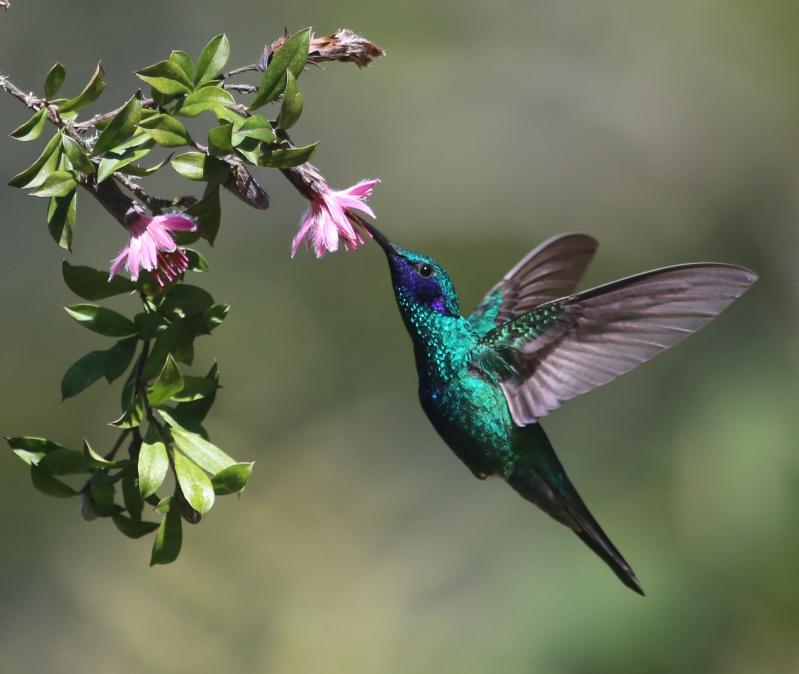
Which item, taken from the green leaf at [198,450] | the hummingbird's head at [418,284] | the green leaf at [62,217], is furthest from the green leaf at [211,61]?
the hummingbird's head at [418,284]

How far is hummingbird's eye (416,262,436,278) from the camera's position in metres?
1.91

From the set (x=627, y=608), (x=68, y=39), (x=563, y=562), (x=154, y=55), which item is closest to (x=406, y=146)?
(x=154, y=55)

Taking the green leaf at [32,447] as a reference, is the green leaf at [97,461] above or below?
above

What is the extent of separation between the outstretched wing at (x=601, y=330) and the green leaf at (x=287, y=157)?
71 cm

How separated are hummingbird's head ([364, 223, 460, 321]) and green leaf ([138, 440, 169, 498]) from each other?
726mm

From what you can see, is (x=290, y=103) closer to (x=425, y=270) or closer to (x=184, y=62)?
(x=184, y=62)

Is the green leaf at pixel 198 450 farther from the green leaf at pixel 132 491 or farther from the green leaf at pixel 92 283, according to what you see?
the green leaf at pixel 92 283

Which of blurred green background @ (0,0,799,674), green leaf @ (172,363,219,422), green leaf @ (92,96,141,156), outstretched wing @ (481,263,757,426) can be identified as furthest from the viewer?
blurred green background @ (0,0,799,674)

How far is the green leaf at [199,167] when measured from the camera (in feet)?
3.97

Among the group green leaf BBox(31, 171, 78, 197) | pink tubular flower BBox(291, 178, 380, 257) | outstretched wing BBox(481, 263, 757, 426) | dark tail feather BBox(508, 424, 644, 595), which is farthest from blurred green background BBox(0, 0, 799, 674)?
green leaf BBox(31, 171, 78, 197)

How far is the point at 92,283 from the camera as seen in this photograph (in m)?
1.34

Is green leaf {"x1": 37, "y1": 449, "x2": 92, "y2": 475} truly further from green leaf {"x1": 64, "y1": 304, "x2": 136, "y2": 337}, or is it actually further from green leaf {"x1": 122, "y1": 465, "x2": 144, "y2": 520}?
Result: green leaf {"x1": 64, "y1": 304, "x2": 136, "y2": 337}

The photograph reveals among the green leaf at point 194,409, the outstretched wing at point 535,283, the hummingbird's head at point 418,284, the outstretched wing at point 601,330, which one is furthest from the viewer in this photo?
the outstretched wing at point 535,283

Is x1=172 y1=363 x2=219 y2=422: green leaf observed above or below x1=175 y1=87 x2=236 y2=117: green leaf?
below
